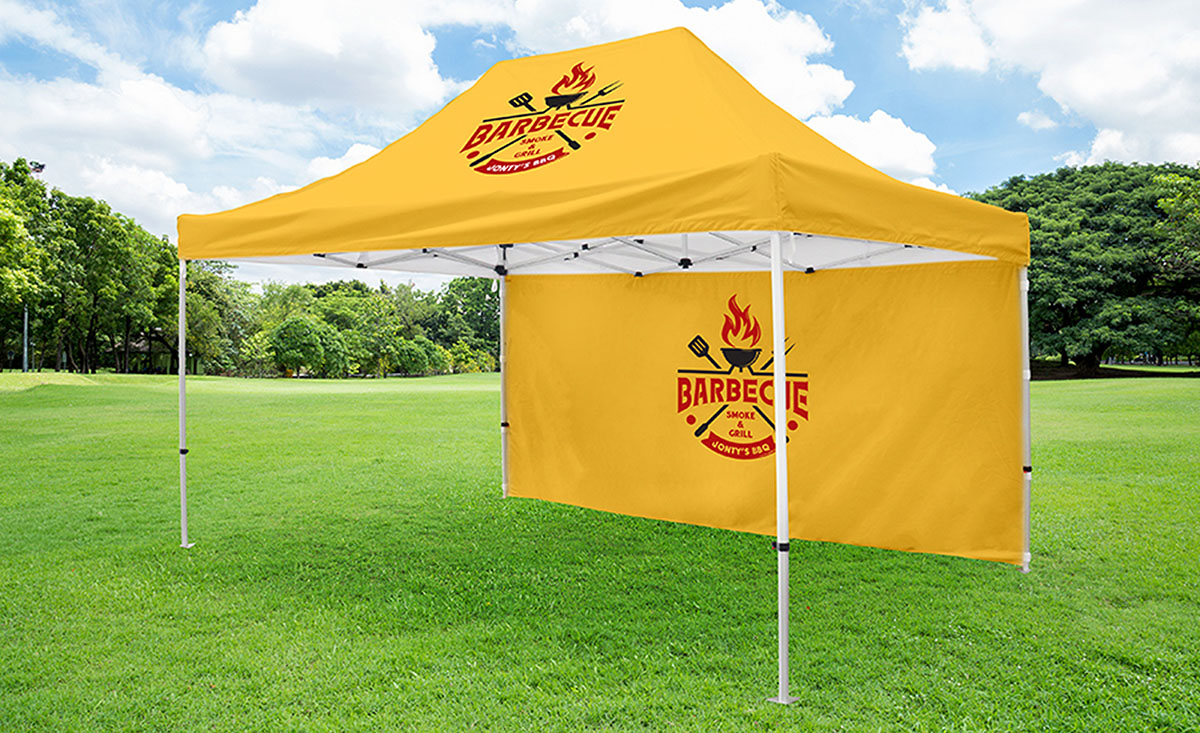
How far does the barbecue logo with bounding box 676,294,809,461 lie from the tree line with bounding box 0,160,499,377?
20.7 metres

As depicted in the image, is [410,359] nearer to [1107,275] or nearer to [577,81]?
[1107,275]

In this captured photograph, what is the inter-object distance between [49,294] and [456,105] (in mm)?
27662

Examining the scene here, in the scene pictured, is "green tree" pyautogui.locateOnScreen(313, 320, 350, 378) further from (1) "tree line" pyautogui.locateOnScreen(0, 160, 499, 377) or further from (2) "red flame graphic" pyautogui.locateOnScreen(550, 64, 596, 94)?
(2) "red flame graphic" pyautogui.locateOnScreen(550, 64, 596, 94)

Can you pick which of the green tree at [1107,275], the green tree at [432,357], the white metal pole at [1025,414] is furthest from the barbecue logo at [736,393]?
the green tree at [432,357]

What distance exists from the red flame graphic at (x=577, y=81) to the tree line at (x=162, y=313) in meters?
20.6

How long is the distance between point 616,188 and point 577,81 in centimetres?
145

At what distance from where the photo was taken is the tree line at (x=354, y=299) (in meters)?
22.8

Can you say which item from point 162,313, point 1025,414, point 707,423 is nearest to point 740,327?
point 707,423

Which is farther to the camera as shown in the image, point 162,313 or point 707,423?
point 162,313

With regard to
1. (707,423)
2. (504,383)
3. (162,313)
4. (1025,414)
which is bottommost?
(707,423)

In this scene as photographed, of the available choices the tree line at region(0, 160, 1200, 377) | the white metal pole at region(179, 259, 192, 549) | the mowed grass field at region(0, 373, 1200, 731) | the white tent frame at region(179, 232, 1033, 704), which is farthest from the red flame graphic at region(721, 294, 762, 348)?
the tree line at region(0, 160, 1200, 377)

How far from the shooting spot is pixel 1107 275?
2350 centimetres

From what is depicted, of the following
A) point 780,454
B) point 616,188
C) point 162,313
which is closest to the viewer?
point 780,454

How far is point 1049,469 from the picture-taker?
7117 millimetres
